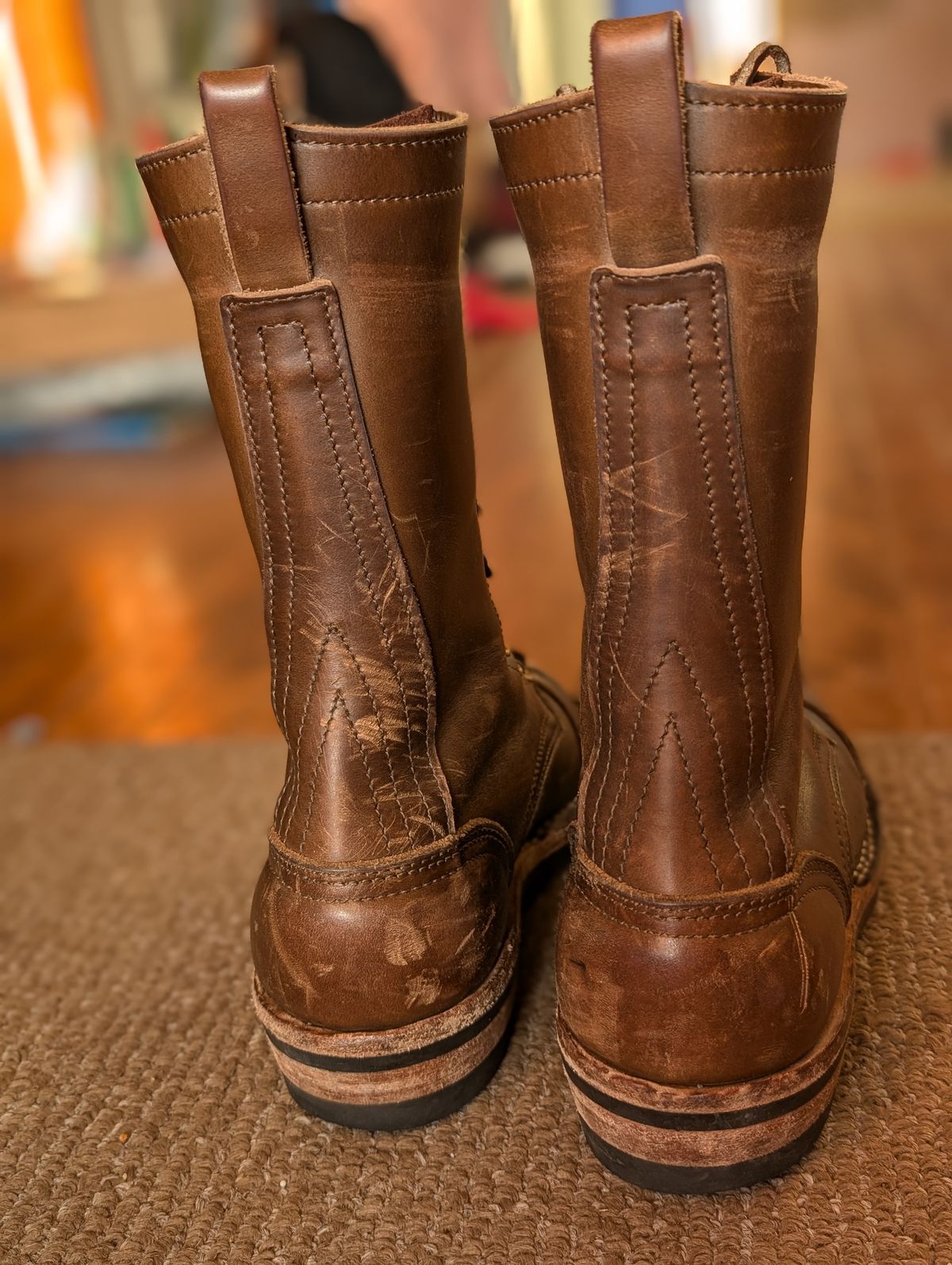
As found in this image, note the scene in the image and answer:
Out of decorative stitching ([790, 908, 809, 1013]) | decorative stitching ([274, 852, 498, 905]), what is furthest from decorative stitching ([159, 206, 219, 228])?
decorative stitching ([790, 908, 809, 1013])

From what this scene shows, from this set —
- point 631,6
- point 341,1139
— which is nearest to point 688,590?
point 341,1139

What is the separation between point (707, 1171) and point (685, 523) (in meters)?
0.34

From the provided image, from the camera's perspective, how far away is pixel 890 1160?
25.2 inches

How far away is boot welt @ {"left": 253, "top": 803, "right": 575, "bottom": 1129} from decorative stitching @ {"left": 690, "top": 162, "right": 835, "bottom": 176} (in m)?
0.46

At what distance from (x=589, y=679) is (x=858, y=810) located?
0.26 meters

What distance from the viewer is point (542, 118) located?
542 mm

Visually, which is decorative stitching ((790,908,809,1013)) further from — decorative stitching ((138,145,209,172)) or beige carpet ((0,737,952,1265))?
decorative stitching ((138,145,209,172))

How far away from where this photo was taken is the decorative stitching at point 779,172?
0.52 m

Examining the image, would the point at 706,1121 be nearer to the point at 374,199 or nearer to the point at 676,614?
the point at 676,614

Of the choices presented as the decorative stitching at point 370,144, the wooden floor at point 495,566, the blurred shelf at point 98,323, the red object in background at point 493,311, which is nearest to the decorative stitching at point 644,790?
the decorative stitching at point 370,144

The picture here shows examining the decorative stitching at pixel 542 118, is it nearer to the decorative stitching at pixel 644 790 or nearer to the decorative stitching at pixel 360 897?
the decorative stitching at pixel 644 790

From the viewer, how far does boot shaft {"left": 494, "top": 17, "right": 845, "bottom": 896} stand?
518 mm

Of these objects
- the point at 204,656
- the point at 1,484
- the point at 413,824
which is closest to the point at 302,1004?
the point at 413,824

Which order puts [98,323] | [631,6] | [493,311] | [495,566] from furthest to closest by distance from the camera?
[493,311], [631,6], [98,323], [495,566]
